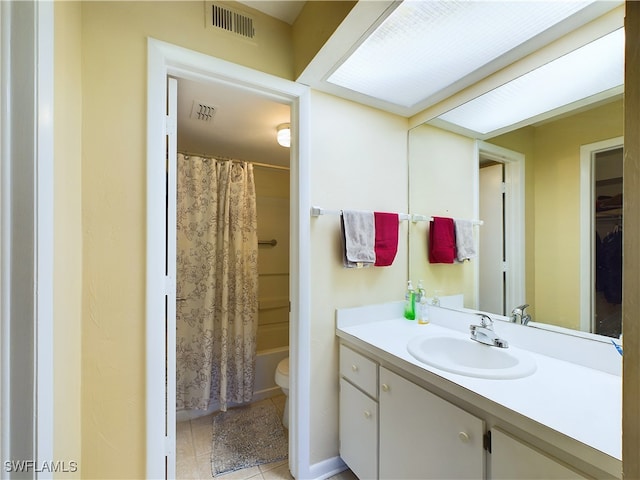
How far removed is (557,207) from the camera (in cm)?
113

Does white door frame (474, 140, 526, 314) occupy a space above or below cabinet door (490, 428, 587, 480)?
above

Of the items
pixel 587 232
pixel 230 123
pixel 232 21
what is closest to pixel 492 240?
pixel 587 232

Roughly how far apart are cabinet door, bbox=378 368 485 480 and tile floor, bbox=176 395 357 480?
0.55m

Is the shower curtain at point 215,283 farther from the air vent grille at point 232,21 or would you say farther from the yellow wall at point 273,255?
the air vent grille at point 232,21

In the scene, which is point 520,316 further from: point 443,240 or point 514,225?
A: point 443,240

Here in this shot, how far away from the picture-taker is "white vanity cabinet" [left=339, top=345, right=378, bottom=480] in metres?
1.22

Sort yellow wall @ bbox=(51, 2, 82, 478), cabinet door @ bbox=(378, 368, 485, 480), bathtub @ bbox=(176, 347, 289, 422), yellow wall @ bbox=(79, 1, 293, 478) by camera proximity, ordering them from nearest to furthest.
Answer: yellow wall @ bbox=(51, 2, 82, 478) < cabinet door @ bbox=(378, 368, 485, 480) < yellow wall @ bbox=(79, 1, 293, 478) < bathtub @ bbox=(176, 347, 289, 422)

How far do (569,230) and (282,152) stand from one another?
→ 2047mm

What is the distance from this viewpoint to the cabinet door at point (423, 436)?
837mm

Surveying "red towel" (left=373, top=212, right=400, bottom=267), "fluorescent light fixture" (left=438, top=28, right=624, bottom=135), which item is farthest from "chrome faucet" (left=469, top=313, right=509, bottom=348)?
"fluorescent light fixture" (left=438, top=28, right=624, bottom=135)

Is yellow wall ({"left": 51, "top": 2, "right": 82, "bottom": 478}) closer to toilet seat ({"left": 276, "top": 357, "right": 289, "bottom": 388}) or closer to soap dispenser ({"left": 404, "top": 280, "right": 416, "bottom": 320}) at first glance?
toilet seat ({"left": 276, "top": 357, "right": 289, "bottom": 388})

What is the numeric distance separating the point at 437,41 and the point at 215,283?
1.97m

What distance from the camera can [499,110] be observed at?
4.40 feet

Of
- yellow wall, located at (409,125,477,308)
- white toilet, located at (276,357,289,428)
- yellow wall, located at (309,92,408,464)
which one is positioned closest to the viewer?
yellow wall, located at (309,92,408,464)
